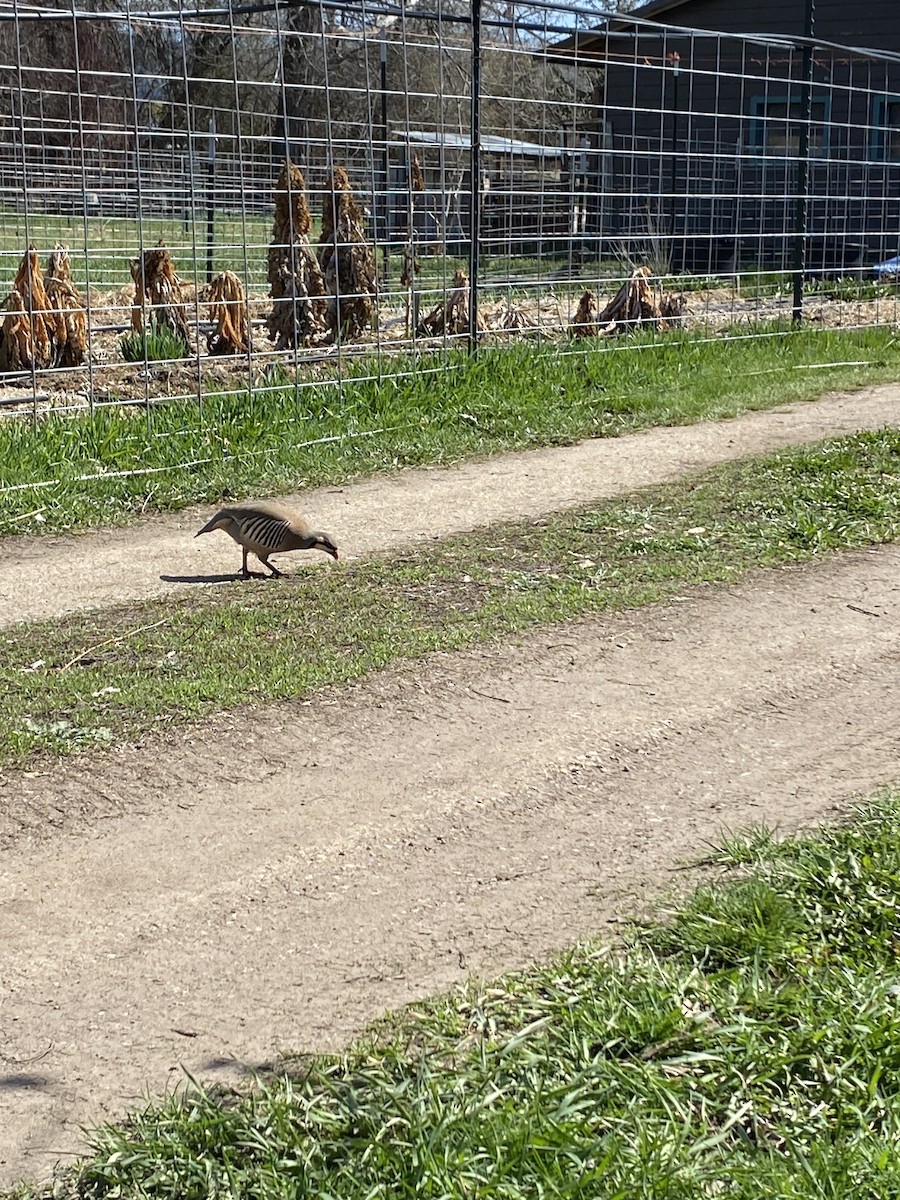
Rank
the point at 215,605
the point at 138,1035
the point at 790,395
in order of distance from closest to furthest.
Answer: the point at 138,1035, the point at 215,605, the point at 790,395

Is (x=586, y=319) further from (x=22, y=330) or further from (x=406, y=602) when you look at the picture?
(x=406, y=602)

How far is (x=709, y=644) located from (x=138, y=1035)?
2.97 meters

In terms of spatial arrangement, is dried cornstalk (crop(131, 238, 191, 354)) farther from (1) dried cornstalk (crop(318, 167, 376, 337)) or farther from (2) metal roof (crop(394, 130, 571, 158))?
(2) metal roof (crop(394, 130, 571, 158))

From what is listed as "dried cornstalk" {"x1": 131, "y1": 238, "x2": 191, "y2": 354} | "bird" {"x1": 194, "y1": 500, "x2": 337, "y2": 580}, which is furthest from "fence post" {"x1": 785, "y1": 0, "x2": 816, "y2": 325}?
"bird" {"x1": 194, "y1": 500, "x2": 337, "y2": 580}

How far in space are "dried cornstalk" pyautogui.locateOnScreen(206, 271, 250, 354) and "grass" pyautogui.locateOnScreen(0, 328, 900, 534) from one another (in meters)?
1.72

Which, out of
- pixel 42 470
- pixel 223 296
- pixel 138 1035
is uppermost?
pixel 223 296

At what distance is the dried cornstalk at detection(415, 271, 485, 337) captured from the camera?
11.0 m

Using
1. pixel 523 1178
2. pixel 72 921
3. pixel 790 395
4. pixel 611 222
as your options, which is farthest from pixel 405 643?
pixel 611 222

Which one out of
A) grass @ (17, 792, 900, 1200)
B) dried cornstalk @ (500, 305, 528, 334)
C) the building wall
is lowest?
grass @ (17, 792, 900, 1200)

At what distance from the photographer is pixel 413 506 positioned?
7445mm

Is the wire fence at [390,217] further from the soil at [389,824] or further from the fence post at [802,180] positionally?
the soil at [389,824]

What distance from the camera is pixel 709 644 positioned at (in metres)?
5.35

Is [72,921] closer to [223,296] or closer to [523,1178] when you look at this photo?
[523,1178]

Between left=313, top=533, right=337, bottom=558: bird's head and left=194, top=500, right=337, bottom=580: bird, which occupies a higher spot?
left=194, top=500, right=337, bottom=580: bird
